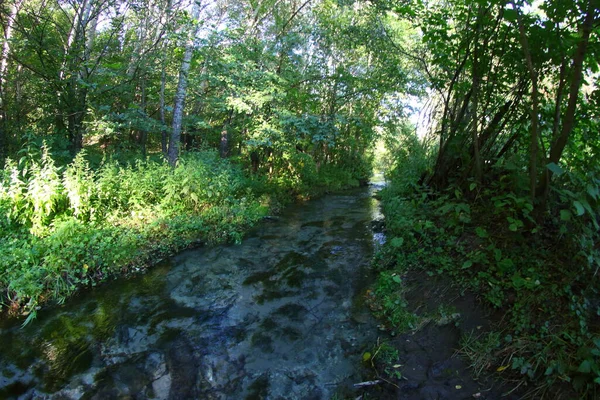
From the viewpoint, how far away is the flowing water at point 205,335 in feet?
12.0

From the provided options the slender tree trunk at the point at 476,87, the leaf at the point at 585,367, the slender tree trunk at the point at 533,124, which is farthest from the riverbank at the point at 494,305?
the slender tree trunk at the point at 476,87

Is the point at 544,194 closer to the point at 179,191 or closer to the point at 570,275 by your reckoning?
the point at 570,275

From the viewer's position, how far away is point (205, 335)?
4520mm

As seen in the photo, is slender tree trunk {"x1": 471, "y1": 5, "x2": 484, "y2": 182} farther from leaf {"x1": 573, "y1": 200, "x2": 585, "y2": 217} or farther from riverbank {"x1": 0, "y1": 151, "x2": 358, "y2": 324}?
riverbank {"x1": 0, "y1": 151, "x2": 358, "y2": 324}

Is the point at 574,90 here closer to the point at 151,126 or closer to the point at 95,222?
the point at 95,222

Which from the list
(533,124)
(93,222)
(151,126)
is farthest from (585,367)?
(151,126)

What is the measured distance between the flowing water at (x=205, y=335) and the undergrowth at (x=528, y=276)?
97 centimetres

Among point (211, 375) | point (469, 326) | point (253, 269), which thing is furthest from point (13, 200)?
point (469, 326)

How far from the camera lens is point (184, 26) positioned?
981cm

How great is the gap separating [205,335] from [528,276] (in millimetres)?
4081

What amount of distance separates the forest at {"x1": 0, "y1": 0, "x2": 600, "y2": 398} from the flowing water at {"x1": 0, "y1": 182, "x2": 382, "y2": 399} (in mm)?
534

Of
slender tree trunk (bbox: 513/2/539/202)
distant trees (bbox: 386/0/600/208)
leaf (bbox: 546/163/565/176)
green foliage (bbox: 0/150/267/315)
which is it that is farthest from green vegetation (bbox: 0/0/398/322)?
leaf (bbox: 546/163/565/176)

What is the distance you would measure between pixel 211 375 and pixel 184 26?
975 cm

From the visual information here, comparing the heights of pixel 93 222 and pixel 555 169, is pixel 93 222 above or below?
below
